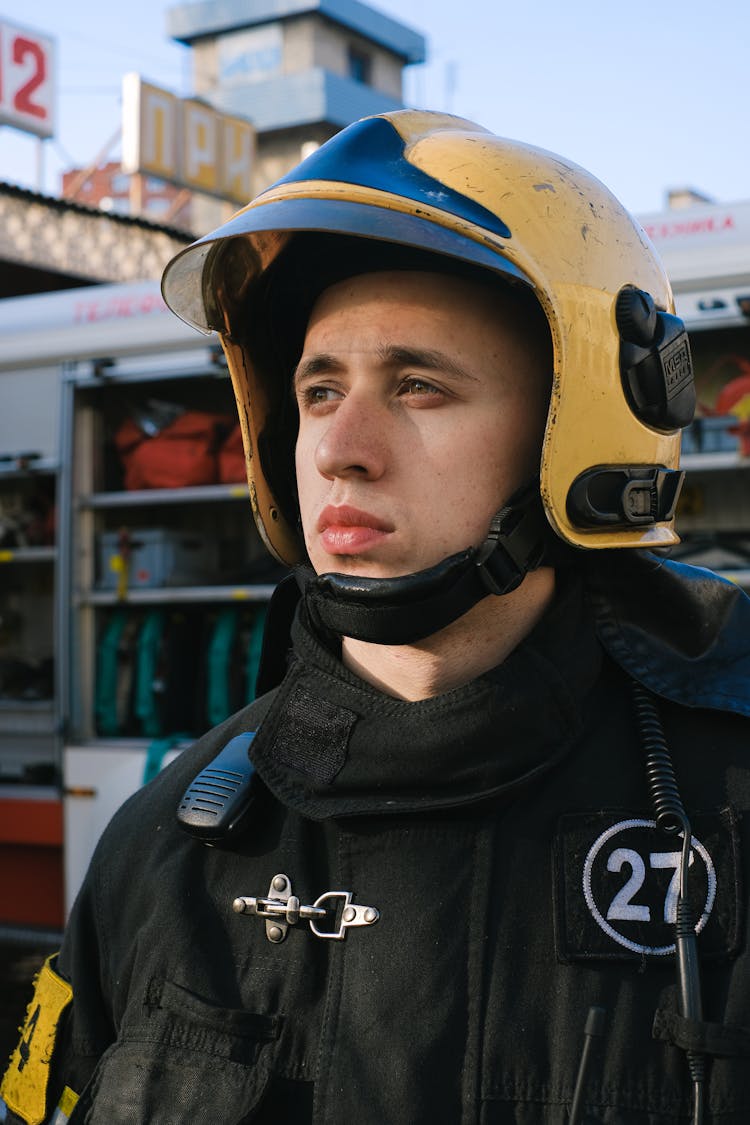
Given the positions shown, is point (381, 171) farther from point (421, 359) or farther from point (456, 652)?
point (456, 652)

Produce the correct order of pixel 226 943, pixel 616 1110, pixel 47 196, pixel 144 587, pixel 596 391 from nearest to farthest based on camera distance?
pixel 616 1110
pixel 226 943
pixel 596 391
pixel 144 587
pixel 47 196

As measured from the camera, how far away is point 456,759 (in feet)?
4.76

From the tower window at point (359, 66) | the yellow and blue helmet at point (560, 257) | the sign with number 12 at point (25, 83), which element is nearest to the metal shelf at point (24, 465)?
the yellow and blue helmet at point (560, 257)

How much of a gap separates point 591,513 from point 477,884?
0.50 metres

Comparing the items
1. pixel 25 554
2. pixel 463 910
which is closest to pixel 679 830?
pixel 463 910

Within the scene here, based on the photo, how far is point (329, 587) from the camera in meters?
1.57

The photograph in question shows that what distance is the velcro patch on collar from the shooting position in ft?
4.45

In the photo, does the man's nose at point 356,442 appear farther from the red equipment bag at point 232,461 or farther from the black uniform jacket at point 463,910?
the red equipment bag at point 232,461

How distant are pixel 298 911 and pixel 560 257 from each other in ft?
2.84

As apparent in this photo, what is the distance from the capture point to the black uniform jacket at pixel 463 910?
1.33 meters

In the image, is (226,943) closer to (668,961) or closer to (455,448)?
(668,961)

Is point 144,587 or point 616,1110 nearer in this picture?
point 616,1110

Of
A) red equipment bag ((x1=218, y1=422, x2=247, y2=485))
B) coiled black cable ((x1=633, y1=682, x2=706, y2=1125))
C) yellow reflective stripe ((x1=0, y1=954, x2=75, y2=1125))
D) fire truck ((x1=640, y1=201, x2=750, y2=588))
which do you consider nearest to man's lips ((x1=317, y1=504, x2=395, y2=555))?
coiled black cable ((x1=633, y1=682, x2=706, y2=1125))

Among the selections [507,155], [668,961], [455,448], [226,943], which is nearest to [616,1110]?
[668,961]
